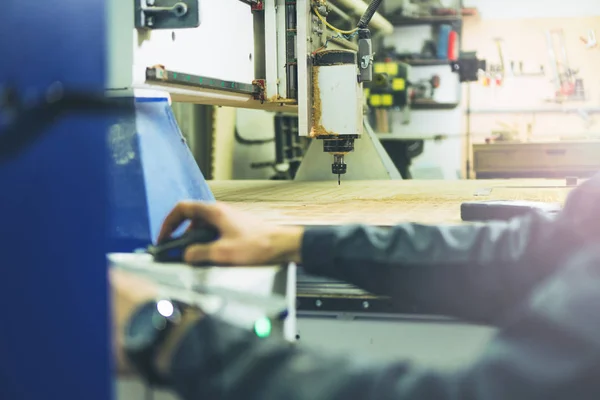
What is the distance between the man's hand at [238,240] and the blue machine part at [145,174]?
7.9 inches

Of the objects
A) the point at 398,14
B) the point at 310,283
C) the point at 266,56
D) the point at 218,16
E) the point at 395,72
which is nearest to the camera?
the point at 310,283

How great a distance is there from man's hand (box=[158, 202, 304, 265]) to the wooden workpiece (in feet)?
1.08

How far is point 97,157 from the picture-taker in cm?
49

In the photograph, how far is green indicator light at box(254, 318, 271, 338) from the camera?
0.69 metres

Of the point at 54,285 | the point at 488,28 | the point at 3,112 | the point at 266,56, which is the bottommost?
the point at 54,285

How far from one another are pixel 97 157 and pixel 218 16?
116cm

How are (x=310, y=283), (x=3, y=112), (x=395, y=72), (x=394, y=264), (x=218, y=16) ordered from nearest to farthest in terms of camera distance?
(x=3, y=112) → (x=394, y=264) → (x=310, y=283) → (x=218, y=16) → (x=395, y=72)

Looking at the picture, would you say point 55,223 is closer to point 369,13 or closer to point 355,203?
point 355,203

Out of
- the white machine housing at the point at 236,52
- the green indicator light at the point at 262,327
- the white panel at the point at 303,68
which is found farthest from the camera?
the white panel at the point at 303,68

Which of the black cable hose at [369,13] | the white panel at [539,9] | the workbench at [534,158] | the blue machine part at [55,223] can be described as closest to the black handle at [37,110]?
the blue machine part at [55,223]

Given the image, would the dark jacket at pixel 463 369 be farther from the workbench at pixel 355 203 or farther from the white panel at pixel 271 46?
the white panel at pixel 271 46

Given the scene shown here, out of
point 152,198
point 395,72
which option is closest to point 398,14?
point 395,72

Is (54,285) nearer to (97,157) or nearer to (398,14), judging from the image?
(97,157)

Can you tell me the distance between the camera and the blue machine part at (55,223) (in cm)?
48
